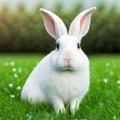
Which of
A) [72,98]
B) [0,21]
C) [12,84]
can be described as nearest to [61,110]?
[72,98]

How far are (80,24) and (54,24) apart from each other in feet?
1.12

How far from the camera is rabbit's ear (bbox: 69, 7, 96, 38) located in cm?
471

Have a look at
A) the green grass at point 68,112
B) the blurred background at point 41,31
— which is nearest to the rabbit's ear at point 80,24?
the green grass at point 68,112

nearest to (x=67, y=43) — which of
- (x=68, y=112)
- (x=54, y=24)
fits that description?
(x=54, y=24)

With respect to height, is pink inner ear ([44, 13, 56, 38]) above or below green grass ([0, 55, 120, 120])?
above

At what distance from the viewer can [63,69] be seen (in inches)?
177

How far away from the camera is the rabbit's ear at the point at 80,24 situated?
4.71m

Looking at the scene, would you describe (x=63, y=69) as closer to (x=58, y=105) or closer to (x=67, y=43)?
(x=67, y=43)

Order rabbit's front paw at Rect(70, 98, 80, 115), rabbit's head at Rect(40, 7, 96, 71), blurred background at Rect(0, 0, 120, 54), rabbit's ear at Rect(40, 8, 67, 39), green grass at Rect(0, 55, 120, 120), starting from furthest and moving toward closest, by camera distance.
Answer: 1. blurred background at Rect(0, 0, 120, 54)
2. rabbit's front paw at Rect(70, 98, 80, 115)
3. rabbit's ear at Rect(40, 8, 67, 39)
4. green grass at Rect(0, 55, 120, 120)
5. rabbit's head at Rect(40, 7, 96, 71)

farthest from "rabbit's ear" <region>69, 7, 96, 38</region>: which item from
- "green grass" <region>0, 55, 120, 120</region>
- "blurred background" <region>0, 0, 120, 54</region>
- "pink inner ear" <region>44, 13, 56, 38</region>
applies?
"blurred background" <region>0, 0, 120, 54</region>

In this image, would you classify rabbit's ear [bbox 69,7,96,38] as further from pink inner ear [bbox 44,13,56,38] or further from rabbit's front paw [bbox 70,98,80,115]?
rabbit's front paw [bbox 70,98,80,115]

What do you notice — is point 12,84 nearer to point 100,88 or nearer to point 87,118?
point 100,88

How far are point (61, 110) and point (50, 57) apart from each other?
66 cm

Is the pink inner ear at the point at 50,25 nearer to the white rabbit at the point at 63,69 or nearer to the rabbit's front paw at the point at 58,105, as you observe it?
the white rabbit at the point at 63,69
